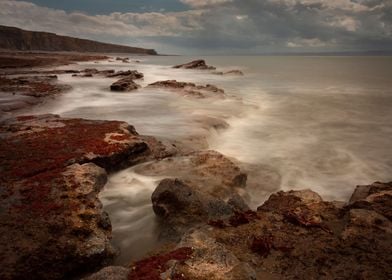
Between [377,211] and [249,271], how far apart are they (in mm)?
3676

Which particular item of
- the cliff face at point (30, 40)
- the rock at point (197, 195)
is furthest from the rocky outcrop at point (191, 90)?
the cliff face at point (30, 40)

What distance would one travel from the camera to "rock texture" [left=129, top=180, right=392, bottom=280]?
515cm

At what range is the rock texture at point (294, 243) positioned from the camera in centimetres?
515

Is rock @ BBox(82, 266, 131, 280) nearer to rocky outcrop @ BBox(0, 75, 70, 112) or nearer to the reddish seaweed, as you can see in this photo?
the reddish seaweed

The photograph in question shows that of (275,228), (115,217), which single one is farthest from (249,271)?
(115,217)

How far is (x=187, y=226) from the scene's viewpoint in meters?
7.29

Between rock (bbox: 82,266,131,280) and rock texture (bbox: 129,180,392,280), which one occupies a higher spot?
rock texture (bbox: 129,180,392,280)

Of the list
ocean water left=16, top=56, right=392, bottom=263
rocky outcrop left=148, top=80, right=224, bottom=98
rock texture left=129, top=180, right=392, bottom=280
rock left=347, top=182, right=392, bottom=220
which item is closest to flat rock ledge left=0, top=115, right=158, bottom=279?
ocean water left=16, top=56, right=392, bottom=263

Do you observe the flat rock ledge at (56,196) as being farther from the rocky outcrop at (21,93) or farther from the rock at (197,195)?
the rocky outcrop at (21,93)

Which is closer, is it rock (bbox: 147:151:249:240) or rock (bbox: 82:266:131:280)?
rock (bbox: 82:266:131:280)

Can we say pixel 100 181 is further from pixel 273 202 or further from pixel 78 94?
pixel 78 94

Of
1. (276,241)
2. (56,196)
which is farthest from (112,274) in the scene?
(56,196)

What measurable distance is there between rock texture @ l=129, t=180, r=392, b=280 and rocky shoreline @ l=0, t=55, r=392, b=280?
2 cm

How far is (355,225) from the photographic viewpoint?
253 inches
